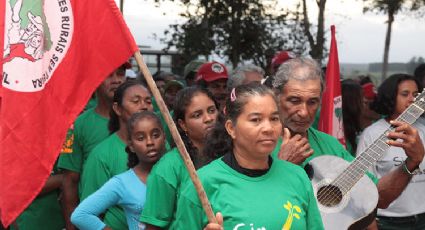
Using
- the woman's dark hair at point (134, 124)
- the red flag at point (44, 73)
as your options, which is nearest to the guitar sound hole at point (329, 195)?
the woman's dark hair at point (134, 124)

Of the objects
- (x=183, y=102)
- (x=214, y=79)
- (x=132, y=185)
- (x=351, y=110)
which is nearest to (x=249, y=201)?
(x=183, y=102)

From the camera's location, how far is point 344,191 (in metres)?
3.95

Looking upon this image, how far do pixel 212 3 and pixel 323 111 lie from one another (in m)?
7.64

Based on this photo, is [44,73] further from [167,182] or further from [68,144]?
[68,144]

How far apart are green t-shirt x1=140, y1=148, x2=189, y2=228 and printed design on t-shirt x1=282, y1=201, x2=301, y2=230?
0.73 metres

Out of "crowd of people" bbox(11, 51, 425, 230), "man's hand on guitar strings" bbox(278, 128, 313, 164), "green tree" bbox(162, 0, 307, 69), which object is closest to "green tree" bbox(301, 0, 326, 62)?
"green tree" bbox(162, 0, 307, 69)

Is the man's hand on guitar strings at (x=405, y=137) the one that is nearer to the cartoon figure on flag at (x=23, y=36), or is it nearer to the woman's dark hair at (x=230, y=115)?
the woman's dark hair at (x=230, y=115)

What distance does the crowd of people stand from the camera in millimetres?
3062

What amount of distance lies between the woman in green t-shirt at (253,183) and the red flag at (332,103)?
7.31 ft

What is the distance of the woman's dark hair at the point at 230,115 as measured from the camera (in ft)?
10.5

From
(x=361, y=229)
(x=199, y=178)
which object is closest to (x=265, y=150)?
(x=199, y=178)

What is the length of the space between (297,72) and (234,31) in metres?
9.31

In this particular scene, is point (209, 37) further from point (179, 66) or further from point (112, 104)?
point (112, 104)

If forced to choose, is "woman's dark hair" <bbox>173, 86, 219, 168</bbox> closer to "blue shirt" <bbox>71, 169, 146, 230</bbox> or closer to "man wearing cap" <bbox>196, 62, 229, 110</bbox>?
"blue shirt" <bbox>71, 169, 146, 230</bbox>
